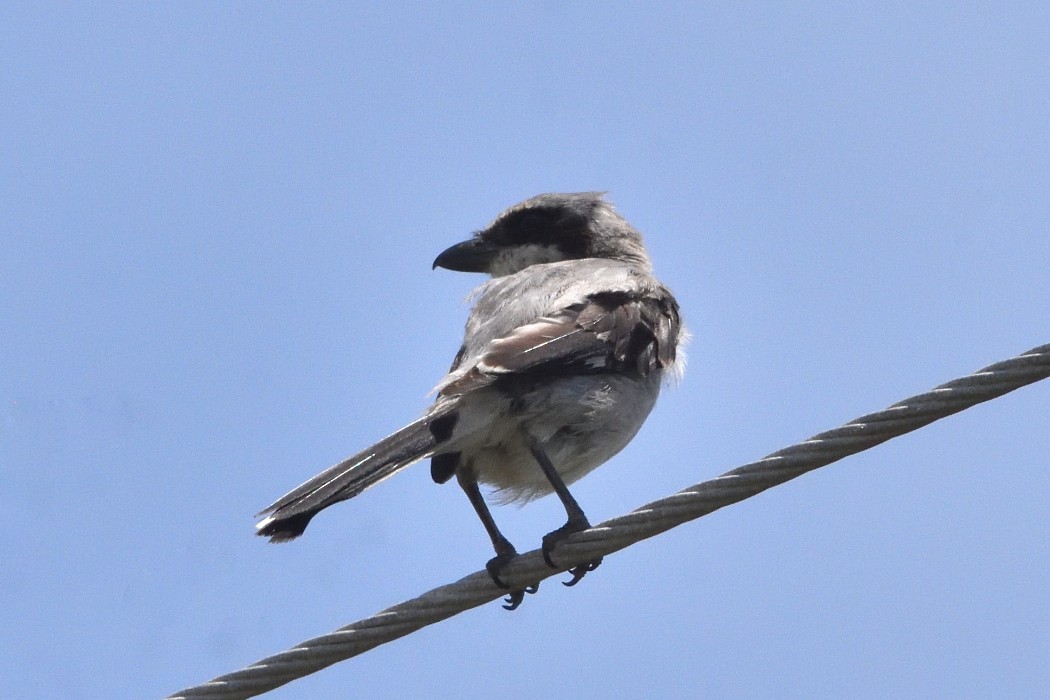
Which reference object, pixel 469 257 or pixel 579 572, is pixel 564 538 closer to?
pixel 579 572

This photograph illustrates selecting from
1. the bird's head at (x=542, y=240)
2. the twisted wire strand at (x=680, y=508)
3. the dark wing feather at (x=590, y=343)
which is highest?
the bird's head at (x=542, y=240)

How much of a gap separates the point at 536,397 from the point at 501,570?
0.85 metres

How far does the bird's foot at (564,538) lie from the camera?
5.23 meters

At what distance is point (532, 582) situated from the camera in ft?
18.2

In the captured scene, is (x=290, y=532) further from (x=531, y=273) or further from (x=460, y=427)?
(x=531, y=273)

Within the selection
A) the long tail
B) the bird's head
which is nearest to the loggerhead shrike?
the long tail

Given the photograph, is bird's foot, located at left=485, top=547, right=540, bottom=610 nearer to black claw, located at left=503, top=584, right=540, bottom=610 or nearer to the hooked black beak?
black claw, located at left=503, top=584, right=540, bottom=610

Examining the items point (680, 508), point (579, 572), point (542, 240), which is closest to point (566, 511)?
point (579, 572)

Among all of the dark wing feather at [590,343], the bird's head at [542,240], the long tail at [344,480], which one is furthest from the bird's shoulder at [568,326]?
the bird's head at [542,240]

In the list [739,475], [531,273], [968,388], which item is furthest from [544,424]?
[968,388]

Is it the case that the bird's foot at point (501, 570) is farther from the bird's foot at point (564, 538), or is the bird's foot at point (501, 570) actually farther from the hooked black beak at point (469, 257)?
the hooked black beak at point (469, 257)

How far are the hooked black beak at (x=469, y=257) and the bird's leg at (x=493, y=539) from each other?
2.50 metres

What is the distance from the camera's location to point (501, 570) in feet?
18.2

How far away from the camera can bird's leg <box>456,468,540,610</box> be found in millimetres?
5641
